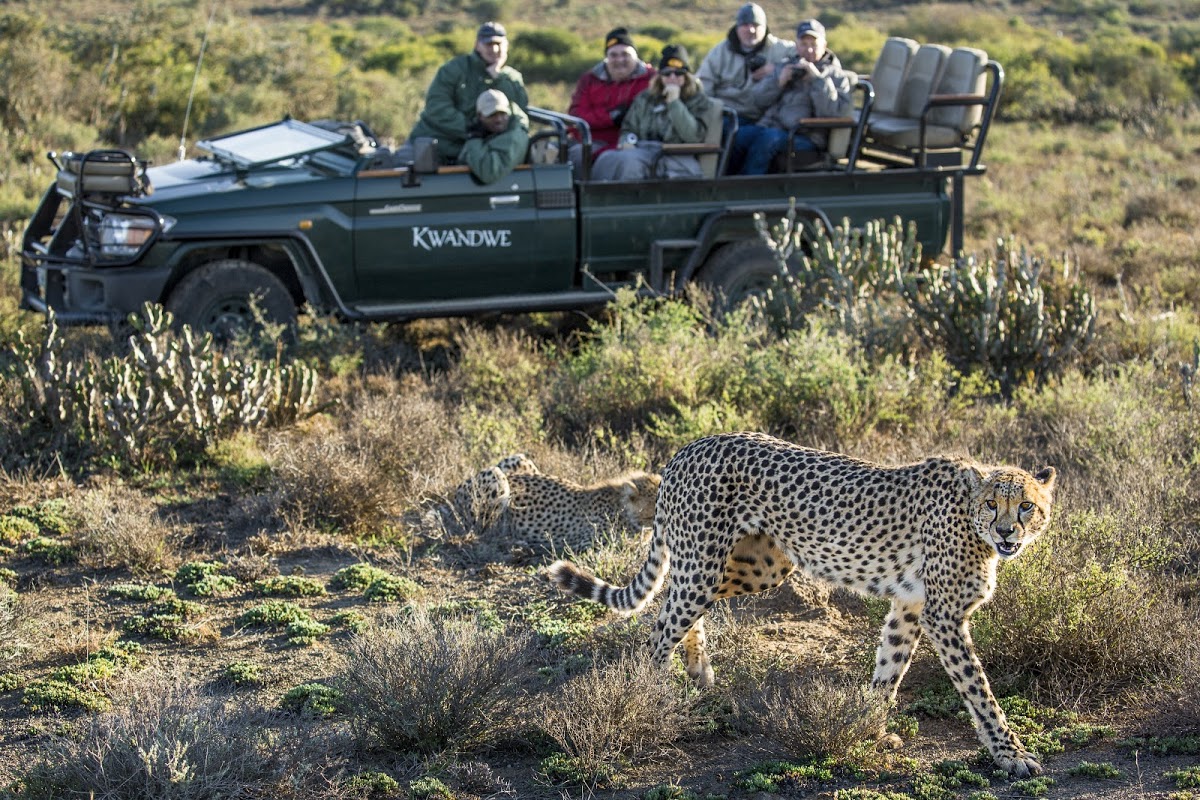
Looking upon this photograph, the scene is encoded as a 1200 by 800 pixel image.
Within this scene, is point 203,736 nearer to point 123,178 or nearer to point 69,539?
point 69,539

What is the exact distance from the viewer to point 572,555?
21.4ft

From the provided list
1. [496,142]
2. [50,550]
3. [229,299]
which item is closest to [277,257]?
[229,299]

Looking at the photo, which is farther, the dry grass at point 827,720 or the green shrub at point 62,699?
the green shrub at point 62,699

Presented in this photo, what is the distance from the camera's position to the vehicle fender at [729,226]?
964 centimetres

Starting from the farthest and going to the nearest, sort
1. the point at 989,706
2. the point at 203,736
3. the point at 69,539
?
the point at 69,539, the point at 989,706, the point at 203,736

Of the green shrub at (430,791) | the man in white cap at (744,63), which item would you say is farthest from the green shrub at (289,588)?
the man in white cap at (744,63)

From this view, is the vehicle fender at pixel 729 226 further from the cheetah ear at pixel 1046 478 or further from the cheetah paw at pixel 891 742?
the cheetah paw at pixel 891 742

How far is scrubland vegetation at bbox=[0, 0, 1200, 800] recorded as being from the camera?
15.6 feet

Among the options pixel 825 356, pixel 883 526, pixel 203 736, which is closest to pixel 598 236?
pixel 825 356

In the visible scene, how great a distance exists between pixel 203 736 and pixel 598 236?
5616 millimetres

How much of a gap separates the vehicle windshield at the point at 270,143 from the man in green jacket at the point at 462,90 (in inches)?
25.0

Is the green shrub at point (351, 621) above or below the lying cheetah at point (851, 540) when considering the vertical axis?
below

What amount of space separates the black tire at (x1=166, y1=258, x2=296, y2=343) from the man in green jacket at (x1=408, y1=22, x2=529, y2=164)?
4.84ft

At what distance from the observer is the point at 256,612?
6.05 metres
